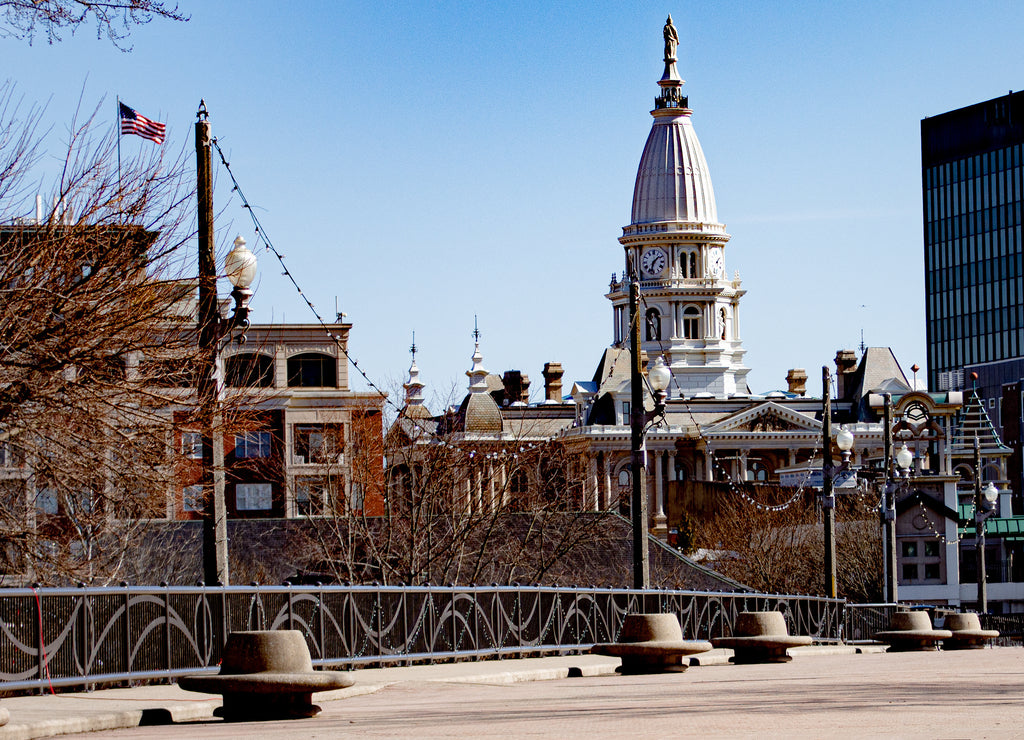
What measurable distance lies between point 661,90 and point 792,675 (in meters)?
157

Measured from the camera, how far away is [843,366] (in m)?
172

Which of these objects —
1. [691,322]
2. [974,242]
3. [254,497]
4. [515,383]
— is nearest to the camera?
[254,497]

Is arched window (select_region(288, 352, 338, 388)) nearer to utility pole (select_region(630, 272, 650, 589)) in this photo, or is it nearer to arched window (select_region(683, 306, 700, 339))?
utility pole (select_region(630, 272, 650, 589))

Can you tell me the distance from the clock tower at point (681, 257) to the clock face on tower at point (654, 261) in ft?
→ 0.32

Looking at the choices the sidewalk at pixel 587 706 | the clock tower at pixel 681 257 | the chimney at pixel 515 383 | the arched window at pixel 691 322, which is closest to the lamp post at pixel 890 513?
the sidewalk at pixel 587 706

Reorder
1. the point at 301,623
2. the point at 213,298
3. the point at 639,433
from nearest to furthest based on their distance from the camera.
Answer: the point at 213,298 < the point at 301,623 < the point at 639,433

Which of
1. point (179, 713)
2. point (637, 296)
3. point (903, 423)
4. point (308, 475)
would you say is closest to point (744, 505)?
point (903, 423)

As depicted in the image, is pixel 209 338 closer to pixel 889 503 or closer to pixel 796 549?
pixel 889 503

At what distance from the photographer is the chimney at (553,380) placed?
18012 centimetres

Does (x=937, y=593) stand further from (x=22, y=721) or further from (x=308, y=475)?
(x=22, y=721)

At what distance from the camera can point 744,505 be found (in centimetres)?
9662

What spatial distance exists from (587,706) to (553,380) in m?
A: 164

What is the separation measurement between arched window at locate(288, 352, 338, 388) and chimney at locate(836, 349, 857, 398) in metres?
89.1

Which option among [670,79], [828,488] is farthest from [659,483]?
[828,488]
